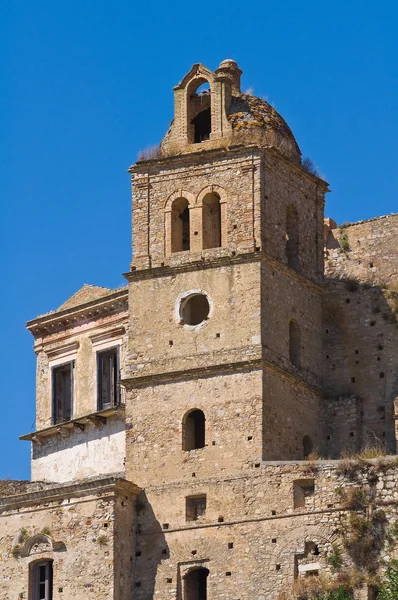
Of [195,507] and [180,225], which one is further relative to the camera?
[180,225]

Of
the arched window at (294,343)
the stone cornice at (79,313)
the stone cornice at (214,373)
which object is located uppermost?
the stone cornice at (79,313)

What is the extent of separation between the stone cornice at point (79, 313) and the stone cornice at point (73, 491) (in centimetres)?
687

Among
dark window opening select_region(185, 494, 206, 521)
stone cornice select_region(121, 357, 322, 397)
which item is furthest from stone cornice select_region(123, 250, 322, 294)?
dark window opening select_region(185, 494, 206, 521)

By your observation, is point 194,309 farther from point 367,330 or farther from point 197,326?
point 367,330

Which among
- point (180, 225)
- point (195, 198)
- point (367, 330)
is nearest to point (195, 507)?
point (367, 330)

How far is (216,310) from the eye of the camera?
58.3m

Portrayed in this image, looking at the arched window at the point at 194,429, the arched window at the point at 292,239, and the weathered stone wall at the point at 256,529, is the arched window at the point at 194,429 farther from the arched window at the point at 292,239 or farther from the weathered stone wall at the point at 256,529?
the arched window at the point at 292,239

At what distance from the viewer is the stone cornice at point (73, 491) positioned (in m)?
56.7

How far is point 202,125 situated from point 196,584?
41.2ft

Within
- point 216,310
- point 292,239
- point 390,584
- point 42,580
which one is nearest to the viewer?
point 390,584

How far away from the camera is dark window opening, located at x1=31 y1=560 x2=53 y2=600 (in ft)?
188

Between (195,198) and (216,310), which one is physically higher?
(195,198)

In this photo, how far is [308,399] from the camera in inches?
2331

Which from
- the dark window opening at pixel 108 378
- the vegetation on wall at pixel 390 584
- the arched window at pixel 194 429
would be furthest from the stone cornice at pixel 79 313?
the vegetation on wall at pixel 390 584
